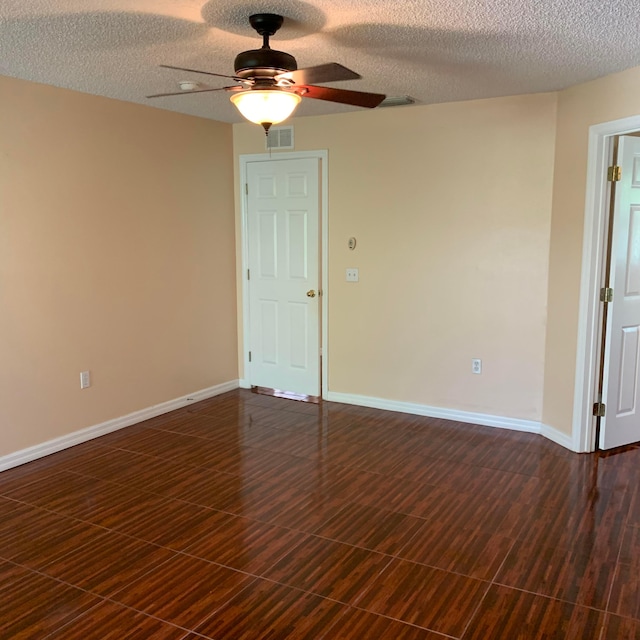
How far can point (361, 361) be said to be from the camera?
499cm

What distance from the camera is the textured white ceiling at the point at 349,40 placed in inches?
94.6

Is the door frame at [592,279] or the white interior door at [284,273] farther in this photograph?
the white interior door at [284,273]

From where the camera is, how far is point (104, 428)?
436 cm

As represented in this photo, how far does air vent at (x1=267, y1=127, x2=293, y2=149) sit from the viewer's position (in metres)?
5.00

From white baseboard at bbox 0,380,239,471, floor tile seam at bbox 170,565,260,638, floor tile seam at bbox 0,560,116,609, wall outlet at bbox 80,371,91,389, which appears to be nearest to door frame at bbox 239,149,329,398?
white baseboard at bbox 0,380,239,471

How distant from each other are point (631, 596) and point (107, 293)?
12.0ft

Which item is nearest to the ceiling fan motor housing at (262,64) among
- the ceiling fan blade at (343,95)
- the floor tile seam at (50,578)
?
the ceiling fan blade at (343,95)

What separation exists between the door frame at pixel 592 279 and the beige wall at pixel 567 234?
51 millimetres

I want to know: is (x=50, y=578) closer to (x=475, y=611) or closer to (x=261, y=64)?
(x=475, y=611)

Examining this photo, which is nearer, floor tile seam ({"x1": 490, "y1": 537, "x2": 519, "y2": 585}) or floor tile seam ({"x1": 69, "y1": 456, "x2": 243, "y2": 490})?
floor tile seam ({"x1": 490, "y1": 537, "x2": 519, "y2": 585})

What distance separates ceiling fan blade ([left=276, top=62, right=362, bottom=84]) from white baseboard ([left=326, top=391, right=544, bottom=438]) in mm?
2990

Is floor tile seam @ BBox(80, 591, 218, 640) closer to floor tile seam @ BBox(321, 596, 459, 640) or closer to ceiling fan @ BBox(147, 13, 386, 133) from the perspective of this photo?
floor tile seam @ BBox(321, 596, 459, 640)

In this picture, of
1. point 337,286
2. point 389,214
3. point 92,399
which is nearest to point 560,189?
point 389,214

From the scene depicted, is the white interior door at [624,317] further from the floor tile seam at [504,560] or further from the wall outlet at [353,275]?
the wall outlet at [353,275]
